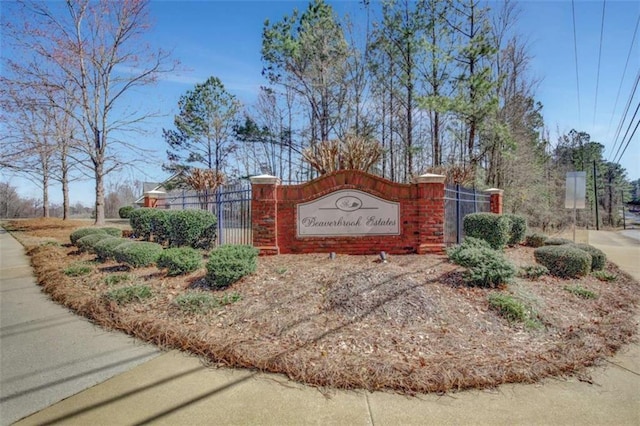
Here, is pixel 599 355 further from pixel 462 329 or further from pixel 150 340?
pixel 150 340

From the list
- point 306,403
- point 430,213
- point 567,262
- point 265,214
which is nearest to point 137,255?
point 265,214

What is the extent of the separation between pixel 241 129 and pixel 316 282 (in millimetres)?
16813

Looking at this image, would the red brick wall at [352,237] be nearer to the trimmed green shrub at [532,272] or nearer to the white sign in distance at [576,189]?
the trimmed green shrub at [532,272]

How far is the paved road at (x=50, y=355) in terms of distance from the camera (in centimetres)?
260

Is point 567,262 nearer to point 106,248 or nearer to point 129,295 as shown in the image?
point 129,295

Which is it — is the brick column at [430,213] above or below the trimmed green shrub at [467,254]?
above

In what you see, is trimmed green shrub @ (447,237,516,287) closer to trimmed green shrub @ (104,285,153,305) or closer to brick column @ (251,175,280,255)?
brick column @ (251,175,280,255)

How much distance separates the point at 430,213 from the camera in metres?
6.65

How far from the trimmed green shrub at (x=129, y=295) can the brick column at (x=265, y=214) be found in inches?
93.9

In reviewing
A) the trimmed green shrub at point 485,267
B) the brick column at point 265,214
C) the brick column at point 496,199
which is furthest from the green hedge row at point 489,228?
the brick column at point 265,214

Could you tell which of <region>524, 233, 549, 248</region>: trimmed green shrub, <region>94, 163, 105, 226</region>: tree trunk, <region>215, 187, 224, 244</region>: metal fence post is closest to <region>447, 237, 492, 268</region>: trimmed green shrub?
<region>524, 233, 549, 248</region>: trimmed green shrub

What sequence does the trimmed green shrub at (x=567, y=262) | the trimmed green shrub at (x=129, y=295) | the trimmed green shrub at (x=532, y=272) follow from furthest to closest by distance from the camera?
1. the trimmed green shrub at (x=567, y=262)
2. the trimmed green shrub at (x=532, y=272)
3. the trimmed green shrub at (x=129, y=295)

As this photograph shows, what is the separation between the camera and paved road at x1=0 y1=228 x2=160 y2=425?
8.54 ft

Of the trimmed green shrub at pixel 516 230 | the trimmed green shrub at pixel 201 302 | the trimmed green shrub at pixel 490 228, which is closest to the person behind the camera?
the trimmed green shrub at pixel 201 302
